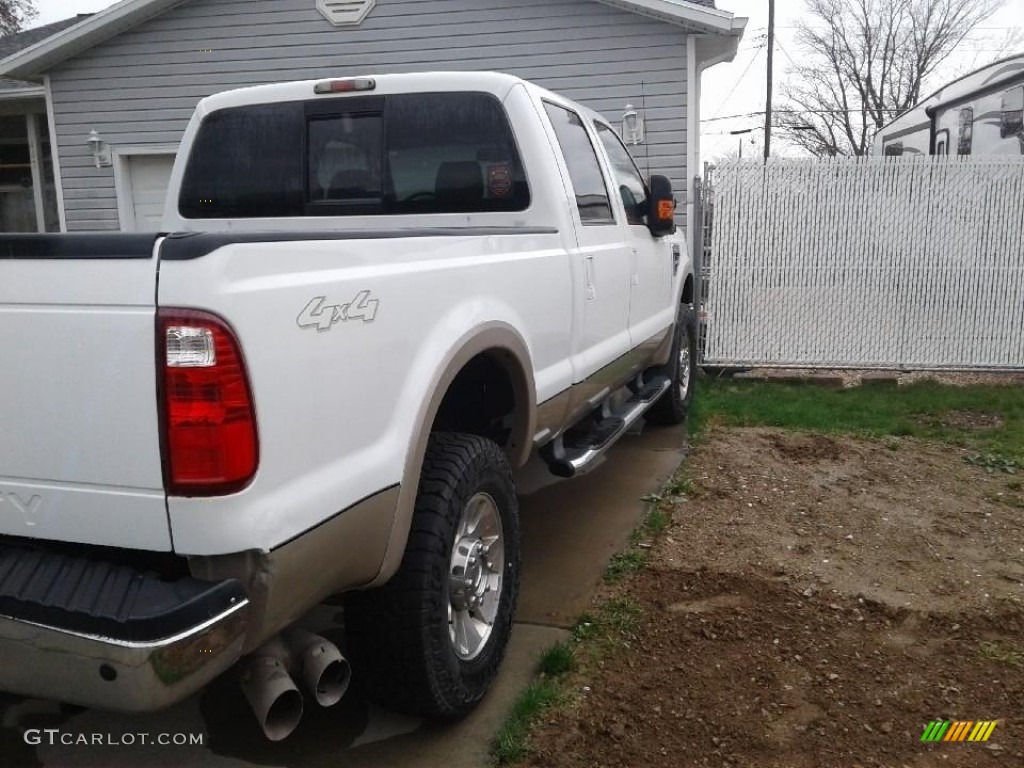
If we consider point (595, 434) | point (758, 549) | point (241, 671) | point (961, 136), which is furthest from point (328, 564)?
point (961, 136)

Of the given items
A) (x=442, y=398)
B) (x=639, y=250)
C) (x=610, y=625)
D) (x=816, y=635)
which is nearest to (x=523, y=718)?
(x=610, y=625)

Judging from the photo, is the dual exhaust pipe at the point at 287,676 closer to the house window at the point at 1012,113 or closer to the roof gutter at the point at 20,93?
the house window at the point at 1012,113

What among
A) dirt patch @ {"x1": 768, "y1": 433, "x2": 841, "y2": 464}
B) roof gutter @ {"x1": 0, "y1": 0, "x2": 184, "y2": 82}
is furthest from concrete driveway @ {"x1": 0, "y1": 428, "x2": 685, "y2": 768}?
roof gutter @ {"x1": 0, "y1": 0, "x2": 184, "y2": 82}

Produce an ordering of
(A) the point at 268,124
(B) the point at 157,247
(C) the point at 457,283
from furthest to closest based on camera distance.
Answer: (A) the point at 268,124
(C) the point at 457,283
(B) the point at 157,247

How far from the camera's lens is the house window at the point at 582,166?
4195mm

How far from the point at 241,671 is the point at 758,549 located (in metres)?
2.86

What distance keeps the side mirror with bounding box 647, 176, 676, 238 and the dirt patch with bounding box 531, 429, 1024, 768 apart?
1.58 m

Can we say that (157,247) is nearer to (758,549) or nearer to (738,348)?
(758,549)

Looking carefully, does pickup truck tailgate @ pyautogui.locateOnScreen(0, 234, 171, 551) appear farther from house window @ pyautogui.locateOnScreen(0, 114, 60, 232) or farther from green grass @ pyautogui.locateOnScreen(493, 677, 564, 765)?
house window @ pyautogui.locateOnScreen(0, 114, 60, 232)

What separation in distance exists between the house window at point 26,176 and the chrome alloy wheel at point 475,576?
1270 centimetres

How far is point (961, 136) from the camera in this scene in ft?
34.0

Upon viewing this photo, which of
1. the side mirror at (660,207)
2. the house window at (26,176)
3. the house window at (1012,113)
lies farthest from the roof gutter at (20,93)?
the house window at (1012,113)

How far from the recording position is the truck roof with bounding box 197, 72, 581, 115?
3904 mm

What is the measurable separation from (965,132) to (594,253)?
26.6 ft
